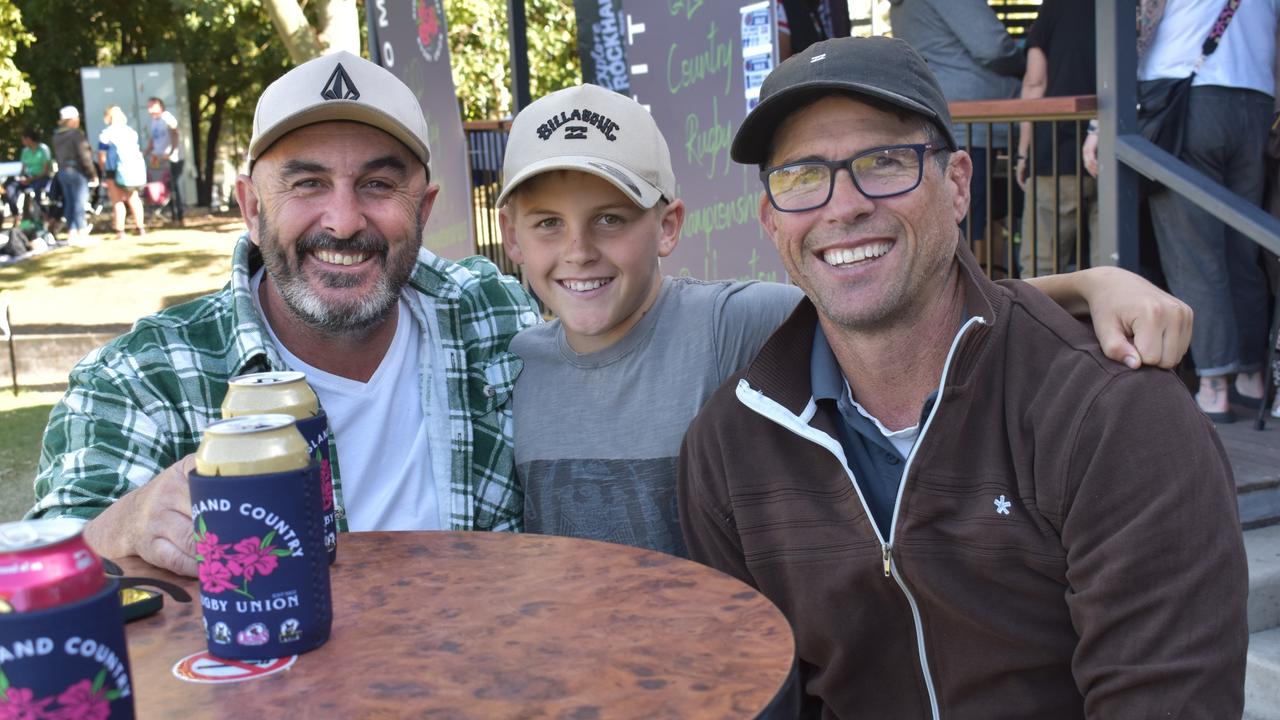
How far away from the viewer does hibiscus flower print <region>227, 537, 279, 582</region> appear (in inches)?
62.3

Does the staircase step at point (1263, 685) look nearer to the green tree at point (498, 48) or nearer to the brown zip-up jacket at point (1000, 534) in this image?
the brown zip-up jacket at point (1000, 534)

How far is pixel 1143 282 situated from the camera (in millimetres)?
2404

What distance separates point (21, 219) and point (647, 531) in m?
22.4

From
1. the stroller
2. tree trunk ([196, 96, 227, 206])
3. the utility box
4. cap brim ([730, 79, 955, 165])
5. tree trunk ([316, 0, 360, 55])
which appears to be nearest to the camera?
cap brim ([730, 79, 955, 165])

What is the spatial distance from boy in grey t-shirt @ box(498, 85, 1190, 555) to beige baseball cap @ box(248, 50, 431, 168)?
0.30m

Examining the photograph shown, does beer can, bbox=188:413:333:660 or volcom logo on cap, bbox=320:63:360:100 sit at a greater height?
volcom logo on cap, bbox=320:63:360:100

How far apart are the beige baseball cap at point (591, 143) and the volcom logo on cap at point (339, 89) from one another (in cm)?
39

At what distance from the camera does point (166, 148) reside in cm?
2258

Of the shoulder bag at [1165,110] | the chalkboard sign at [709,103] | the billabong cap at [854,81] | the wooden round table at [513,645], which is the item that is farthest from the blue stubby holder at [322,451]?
the shoulder bag at [1165,110]

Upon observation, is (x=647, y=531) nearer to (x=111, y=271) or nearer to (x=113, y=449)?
(x=113, y=449)

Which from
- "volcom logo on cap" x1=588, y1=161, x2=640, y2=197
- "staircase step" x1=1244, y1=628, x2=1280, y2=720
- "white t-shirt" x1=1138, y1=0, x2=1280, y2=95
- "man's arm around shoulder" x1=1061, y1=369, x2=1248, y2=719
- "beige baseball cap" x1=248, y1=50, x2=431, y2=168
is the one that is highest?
"white t-shirt" x1=1138, y1=0, x2=1280, y2=95

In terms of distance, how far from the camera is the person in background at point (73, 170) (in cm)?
2016

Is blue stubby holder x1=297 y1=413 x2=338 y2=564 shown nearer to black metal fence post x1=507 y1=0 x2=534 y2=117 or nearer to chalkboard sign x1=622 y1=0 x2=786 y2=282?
chalkboard sign x1=622 y1=0 x2=786 y2=282

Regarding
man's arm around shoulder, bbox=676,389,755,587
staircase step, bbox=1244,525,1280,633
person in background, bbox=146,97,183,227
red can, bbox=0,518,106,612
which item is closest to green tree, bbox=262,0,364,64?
staircase step, bbox=1244,525,1280,633
